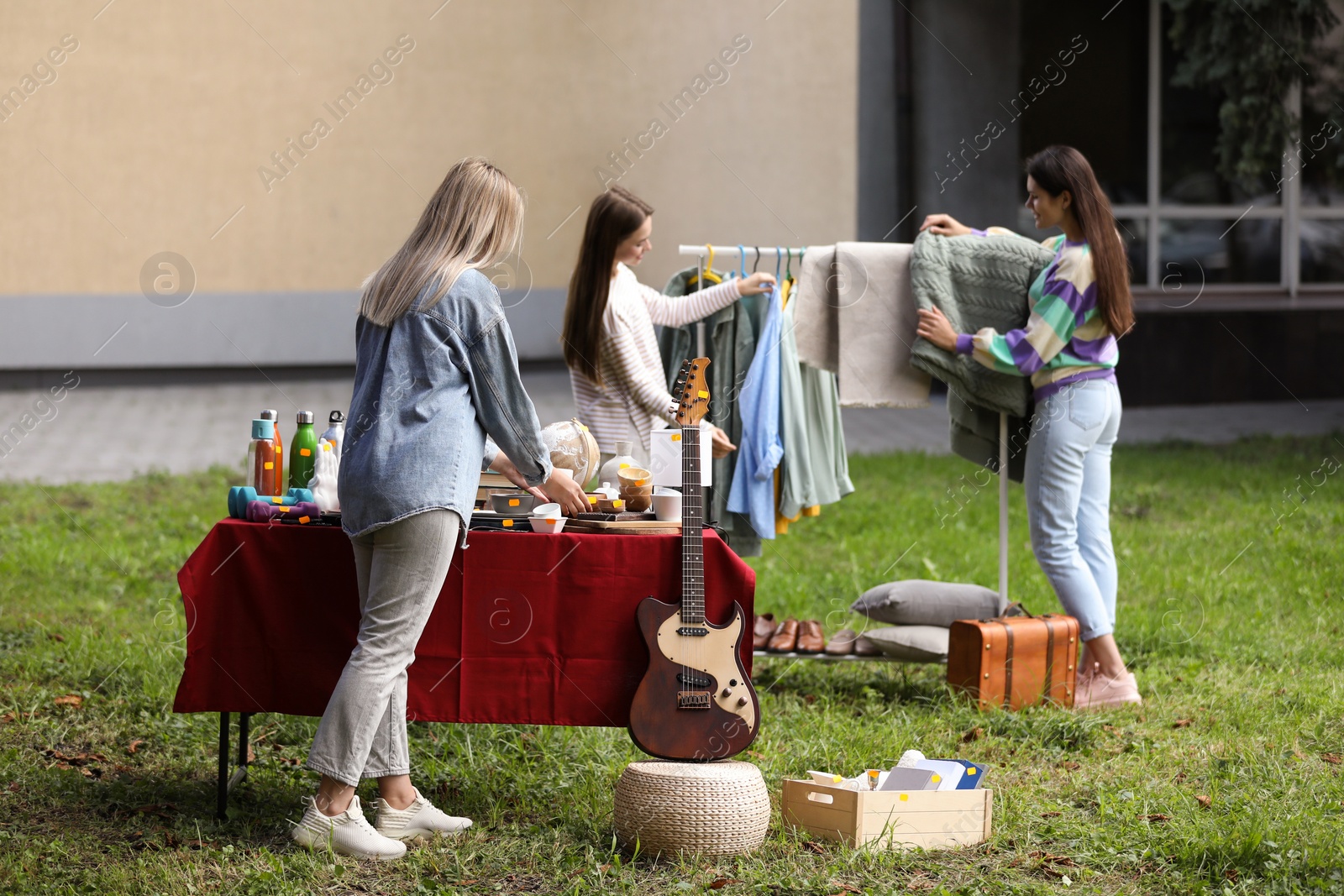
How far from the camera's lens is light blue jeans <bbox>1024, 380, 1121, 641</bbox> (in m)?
4.79

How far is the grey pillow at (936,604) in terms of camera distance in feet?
16.9

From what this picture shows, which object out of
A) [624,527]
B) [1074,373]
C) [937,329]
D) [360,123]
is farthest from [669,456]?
[360,123]

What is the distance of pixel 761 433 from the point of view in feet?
16.6

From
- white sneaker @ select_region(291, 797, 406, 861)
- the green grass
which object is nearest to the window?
the green grass

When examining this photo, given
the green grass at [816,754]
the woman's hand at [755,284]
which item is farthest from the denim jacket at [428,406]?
the woman's hand at [755,284]

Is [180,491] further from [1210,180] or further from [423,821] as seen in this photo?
[1210,180]

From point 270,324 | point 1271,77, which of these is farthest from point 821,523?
point 270,324

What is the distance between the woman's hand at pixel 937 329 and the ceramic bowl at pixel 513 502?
1744 millimetres

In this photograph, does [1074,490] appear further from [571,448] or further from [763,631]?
[571,448]

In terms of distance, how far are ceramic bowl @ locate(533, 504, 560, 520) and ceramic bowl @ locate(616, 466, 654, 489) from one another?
25 cm

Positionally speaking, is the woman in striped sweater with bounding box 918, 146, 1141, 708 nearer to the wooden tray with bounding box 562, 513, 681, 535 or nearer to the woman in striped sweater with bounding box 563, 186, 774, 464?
the woman in striped sweater with bounding box 563, 186, 774, 464

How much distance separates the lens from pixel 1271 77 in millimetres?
11023

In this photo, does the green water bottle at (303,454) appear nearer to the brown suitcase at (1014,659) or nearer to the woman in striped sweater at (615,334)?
the woman in striped sweater at (615,334)

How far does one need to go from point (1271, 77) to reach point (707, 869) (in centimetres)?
997
